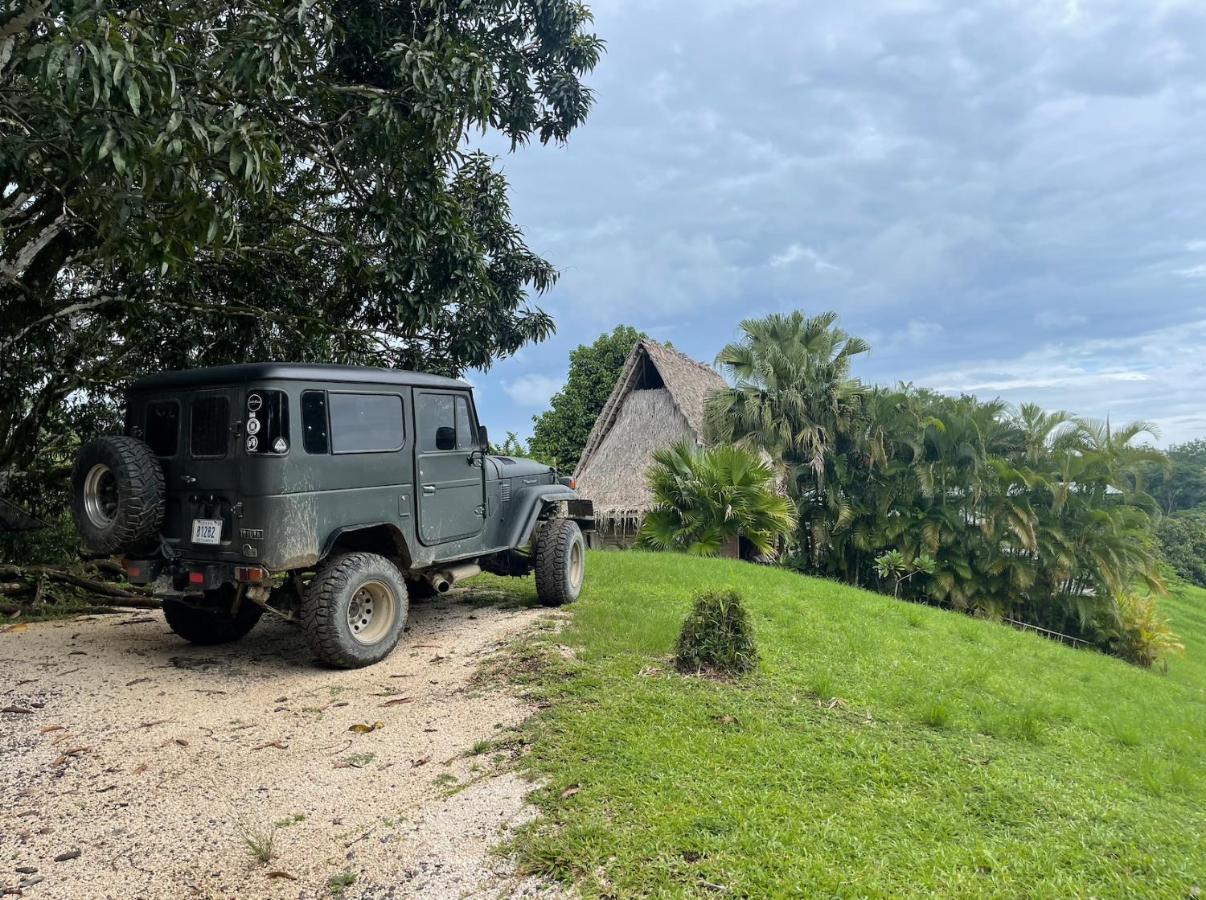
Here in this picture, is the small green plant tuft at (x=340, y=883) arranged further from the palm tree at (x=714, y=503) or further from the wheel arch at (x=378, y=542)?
the palm tree at (x=714, y=503)

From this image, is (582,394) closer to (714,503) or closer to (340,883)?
(714,503)

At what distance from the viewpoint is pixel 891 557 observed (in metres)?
20.6

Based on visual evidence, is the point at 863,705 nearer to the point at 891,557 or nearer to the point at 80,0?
the point at 80,0

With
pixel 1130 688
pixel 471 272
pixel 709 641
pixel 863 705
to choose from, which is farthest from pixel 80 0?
pixel 1130 688

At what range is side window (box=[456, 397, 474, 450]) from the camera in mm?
6939

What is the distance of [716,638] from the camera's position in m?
5.92

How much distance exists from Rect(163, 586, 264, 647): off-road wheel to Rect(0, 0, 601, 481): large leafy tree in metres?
2.97

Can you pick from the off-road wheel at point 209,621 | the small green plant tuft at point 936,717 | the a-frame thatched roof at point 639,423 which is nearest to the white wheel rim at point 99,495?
the off-road wheel at point 209,621

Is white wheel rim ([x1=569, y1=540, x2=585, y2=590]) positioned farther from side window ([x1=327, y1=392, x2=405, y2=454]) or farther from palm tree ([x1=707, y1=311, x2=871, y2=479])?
palm tree ([x1=707, y1=311, x2=871, y2=479])

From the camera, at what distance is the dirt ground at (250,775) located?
3.27 m

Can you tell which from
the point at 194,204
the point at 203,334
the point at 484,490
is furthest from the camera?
the point at 203,334

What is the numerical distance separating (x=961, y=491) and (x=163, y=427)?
21536mm

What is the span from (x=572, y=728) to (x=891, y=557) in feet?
59.1

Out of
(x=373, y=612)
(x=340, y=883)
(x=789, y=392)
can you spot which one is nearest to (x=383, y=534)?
(x=373, y=612)
